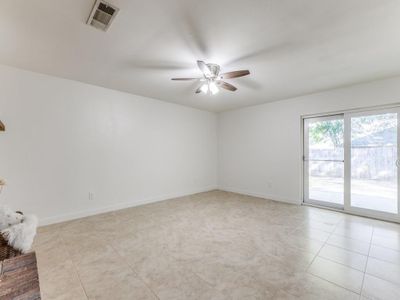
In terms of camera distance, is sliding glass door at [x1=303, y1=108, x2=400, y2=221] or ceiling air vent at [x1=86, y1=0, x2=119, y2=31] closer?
ceiling air vent at [x1=86, y1=0, x2=119, y2=31]

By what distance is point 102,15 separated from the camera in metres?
1.77

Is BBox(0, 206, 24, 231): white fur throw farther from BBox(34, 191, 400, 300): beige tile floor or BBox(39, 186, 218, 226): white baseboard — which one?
BBox(39, 186, 218, 226): white baseboard

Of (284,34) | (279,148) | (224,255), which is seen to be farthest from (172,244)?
(279,148)

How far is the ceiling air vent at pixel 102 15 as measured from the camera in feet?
5.41

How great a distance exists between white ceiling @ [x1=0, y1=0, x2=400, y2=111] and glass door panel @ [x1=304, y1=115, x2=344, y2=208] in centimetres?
104

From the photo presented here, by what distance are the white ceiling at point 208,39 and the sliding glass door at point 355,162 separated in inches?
34.8

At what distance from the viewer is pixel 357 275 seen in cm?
188

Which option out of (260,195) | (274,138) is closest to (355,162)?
(274,138)

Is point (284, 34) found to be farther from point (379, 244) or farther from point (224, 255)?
point (379, 244)

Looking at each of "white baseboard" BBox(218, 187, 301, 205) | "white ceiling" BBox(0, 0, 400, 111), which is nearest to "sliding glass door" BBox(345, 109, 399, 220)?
"white ceiling" BBox(0, 0, 400, 111)

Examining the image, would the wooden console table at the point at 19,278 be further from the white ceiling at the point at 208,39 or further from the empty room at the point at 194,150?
the white ceiling at the point at 208,39

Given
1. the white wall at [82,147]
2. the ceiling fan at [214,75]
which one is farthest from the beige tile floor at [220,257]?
the ceiling fan at [214,75]

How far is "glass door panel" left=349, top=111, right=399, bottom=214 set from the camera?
131 inches

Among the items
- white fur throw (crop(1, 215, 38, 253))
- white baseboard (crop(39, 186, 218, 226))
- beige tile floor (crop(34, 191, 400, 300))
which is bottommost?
beige tile floor (crop(34, 191, 400, 300))
